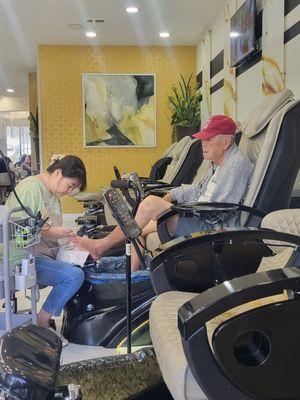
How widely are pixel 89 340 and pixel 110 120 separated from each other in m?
5.63

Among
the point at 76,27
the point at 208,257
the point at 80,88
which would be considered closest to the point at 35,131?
the point at 80,88

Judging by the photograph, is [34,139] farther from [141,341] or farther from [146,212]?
[141,341]

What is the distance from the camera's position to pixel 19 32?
22.5 feet

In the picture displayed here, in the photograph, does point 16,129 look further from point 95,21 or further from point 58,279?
point 58,279

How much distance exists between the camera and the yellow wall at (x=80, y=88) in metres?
7.55

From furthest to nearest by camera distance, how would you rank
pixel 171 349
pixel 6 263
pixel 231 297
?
pixel 6 263
pixel 171 349
pixel 231 297

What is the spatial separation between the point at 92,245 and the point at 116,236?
151 millimetres

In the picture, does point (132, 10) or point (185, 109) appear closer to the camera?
point (132, 10)

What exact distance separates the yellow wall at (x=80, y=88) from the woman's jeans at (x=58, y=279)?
5312 mm

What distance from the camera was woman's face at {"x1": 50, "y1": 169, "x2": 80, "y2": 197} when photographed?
2.49 metres

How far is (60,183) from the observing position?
8.16 feet

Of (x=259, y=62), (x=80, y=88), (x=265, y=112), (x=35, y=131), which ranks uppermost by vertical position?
(x=80, y=88)

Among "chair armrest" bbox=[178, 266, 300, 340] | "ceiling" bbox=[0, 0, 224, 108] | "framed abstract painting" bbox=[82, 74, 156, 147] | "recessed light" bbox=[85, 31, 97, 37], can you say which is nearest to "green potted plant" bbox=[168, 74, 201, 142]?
"framed abstract painting" bbox=[82, 74, 156, 147]

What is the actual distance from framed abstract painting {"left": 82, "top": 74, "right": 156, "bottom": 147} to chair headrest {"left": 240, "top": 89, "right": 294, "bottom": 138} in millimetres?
4892
